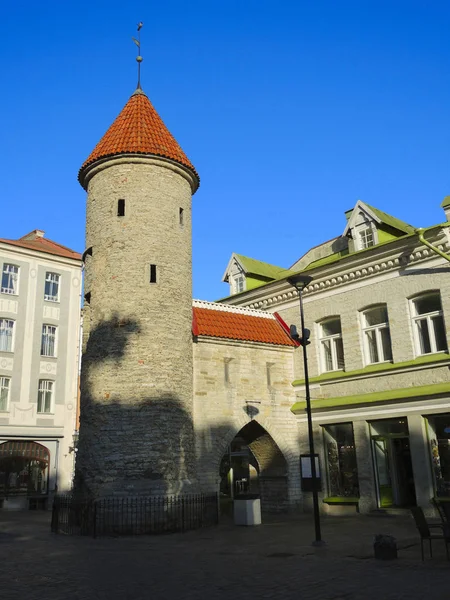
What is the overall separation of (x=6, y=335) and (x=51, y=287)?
4.11m

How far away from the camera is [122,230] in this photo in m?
19.1

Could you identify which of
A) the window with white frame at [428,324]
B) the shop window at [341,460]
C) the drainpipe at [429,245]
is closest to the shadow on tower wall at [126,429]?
the shop window at [341,460]

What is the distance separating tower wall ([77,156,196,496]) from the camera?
17.1 m

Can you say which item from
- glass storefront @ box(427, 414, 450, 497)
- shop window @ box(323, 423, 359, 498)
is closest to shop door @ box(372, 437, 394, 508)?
shop window @ box(323, 423, 359, 498)

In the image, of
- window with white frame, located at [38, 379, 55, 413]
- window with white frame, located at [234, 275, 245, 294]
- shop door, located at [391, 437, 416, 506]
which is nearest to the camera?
shop door, located at [391, 437, 416, 506]

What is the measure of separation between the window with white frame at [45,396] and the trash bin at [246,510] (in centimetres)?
1749

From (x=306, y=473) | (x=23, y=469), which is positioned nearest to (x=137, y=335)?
(x=306, y=473)


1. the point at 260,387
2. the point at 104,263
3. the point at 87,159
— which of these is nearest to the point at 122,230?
the point at 104,263

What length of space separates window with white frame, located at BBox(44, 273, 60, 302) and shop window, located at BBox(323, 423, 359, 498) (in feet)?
62.8

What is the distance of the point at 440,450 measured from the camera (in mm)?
18516

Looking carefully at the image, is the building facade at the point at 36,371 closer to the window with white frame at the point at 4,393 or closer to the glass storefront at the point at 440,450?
the window with white frame at the point at 4,393

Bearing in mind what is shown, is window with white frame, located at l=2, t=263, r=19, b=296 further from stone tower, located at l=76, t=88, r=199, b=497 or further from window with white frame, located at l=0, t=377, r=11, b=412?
stone tower, located at l=76, t=88, r=199, b=497

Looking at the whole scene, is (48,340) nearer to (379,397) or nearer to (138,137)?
(138,137)

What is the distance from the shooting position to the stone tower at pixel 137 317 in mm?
17109
